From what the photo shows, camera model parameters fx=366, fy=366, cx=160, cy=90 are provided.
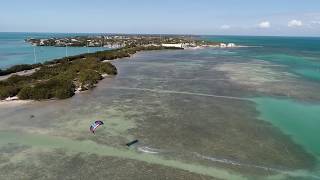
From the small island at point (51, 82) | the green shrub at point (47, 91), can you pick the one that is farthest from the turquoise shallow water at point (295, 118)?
the small island at point (51, 82)

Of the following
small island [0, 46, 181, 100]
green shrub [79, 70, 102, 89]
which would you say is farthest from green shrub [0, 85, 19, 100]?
green shrub [79, 70, 102, 89]

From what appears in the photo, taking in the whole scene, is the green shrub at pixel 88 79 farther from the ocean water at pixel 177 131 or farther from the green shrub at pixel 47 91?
the green shrub at pixel 47 91

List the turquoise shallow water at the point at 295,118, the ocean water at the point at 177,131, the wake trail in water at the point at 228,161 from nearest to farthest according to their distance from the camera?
1. the wake trail in water at the point at 228,161
2. the ocean water at the point at 177,131
3. the turquoise shallow water at the point at 295,118

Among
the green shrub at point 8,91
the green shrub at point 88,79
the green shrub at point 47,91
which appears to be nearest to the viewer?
the green shrub at point 8,91

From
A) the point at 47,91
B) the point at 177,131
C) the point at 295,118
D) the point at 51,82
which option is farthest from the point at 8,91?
the point at 295,118

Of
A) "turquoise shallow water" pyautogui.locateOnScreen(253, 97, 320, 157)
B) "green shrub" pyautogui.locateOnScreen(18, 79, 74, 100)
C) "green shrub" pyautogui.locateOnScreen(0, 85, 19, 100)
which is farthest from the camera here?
"green shrub" pyautogui.locateOnScreen(18, 79, 74, 100)

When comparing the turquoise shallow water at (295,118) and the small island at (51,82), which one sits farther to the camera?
the small island at (51,82)

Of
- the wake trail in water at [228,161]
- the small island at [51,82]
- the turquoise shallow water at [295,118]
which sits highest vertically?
the small island at [51,82]

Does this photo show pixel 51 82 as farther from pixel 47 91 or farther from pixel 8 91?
pixel 8 91

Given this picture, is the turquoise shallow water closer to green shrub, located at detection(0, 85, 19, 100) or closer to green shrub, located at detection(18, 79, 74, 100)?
green shrub, located at detection(18, 79, 74, 100)
